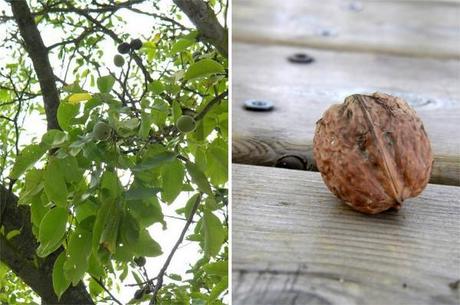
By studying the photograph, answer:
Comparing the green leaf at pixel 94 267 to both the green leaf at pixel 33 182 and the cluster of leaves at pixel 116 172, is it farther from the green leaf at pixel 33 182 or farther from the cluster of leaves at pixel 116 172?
the green leaf at pixel 33 182

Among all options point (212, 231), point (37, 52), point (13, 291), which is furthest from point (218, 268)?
point (13, 291)

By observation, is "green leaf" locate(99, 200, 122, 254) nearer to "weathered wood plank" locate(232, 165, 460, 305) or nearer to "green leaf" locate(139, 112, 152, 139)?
"green leaf" locate(139, 112, 152, 139)

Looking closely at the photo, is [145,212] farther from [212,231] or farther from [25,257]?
[25,257]

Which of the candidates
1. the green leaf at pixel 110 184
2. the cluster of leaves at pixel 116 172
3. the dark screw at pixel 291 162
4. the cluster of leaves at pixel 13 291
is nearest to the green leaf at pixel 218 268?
the cluster of leaves at pixel 116 172

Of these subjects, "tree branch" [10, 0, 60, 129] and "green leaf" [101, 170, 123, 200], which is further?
"tree branch" [10, 0, 60, 129]

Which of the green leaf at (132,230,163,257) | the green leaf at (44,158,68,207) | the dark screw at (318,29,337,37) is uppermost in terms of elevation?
the dark screw at (318,29,337,37)

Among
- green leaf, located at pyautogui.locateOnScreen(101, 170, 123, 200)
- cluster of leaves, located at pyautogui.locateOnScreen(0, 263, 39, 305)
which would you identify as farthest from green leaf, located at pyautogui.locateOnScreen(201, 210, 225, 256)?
cluster of leaves, located at pyautogui.locateOnScreen(0, 263, 39, 305)
